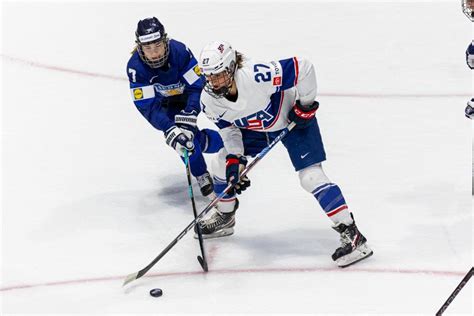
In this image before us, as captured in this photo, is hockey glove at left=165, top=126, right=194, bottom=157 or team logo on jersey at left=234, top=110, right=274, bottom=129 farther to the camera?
hockey glove at left=165, top=126, right=194, bottom=157

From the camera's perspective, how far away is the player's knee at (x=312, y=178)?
468 cm

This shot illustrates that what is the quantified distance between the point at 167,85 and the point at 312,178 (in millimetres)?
940

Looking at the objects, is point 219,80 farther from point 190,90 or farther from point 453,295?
point 453,295

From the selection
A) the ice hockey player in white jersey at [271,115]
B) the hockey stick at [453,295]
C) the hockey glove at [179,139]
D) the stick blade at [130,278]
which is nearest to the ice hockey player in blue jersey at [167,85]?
the hockey glove at [179,139]

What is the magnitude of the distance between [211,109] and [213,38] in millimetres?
2543

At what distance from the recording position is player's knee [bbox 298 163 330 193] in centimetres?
468

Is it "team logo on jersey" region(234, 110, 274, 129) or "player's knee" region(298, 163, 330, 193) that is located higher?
"team logo on jersey" region(234, 110, 274, 129)

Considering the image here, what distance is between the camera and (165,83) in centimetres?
515

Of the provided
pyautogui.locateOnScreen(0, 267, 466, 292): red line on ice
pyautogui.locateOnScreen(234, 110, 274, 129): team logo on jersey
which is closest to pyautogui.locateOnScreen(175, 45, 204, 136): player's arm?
pyautogui.locateOnScreen(234, 110, 274, 129): team logo on jersey

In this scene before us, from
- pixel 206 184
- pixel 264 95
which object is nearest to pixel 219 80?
pixel 264 95

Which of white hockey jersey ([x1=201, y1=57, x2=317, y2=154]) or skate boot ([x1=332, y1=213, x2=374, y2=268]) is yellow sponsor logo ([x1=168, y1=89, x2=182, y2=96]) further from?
skate boot ([x1=332, y1=213, x2=374, y2=268])

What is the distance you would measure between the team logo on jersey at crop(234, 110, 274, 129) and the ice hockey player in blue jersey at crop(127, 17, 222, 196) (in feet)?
1.20

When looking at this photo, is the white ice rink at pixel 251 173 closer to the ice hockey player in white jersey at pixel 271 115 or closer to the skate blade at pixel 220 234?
the skate blade at pixel 220 234

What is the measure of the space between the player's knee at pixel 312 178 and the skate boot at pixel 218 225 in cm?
50
